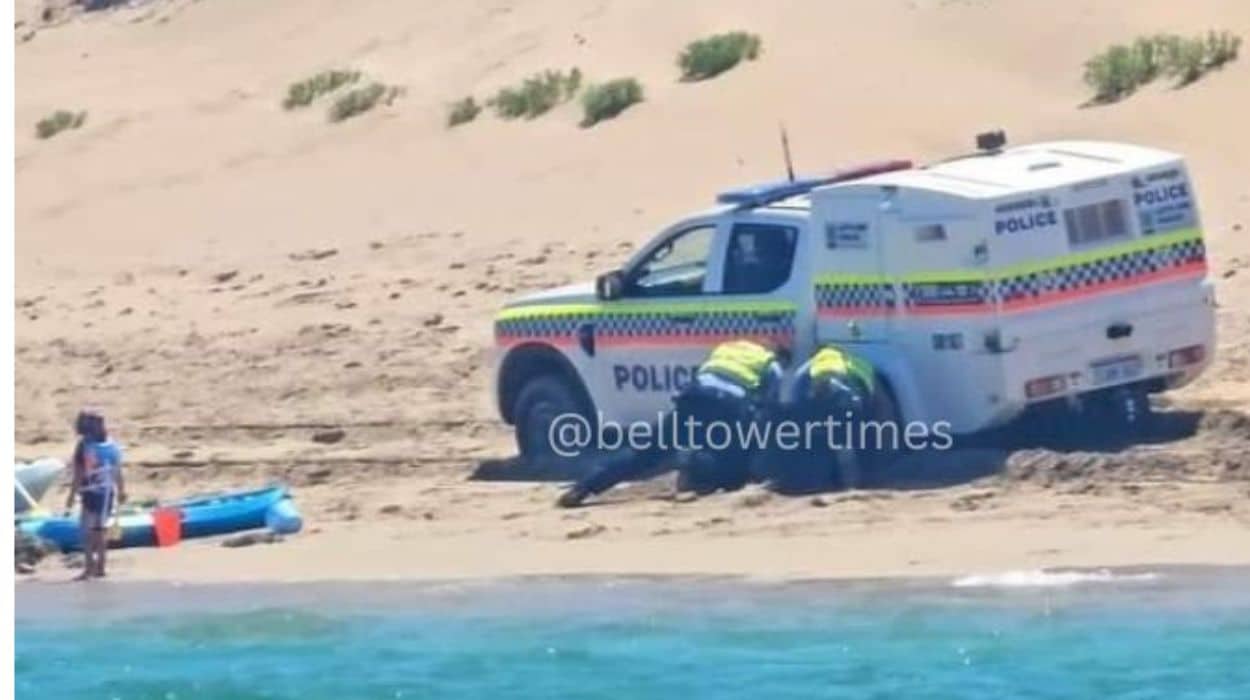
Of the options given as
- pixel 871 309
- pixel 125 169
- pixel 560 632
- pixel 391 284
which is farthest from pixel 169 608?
pixel 125 169

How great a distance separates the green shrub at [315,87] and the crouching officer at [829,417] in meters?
14.7

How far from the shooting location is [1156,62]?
2961cm

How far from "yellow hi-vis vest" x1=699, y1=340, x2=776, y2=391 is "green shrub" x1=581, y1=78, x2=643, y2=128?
10.9m

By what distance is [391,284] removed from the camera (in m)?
27.7

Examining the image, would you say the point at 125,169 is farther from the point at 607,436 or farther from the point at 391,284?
the point at 607,436

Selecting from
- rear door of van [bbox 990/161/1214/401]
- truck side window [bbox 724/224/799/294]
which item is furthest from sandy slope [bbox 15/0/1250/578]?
truck side window [bbox 724/224/799/294]

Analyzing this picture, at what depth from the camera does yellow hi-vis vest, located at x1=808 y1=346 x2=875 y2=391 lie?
20.5 meters

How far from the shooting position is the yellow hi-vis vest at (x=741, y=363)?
20672 millimetres

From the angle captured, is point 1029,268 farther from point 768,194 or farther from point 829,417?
point 768,194

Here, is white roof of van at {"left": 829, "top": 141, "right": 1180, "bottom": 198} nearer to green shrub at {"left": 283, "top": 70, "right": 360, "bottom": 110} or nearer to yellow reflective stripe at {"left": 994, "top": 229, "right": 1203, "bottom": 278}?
yellow reflective stripe at {"left": 994, "top": 229, "right": 1203, "bottom": 278}

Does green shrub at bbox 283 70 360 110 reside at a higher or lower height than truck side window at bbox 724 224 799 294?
higher

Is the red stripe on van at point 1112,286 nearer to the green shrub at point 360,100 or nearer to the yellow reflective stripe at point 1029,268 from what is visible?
the yellow reflective stripe at point 1029,268

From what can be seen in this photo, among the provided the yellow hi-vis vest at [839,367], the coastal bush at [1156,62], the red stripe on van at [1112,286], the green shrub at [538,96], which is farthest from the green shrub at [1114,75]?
the yellow hi-vis vest at [839,367]

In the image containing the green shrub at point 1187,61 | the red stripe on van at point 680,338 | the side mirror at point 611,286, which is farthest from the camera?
the green shrub at point 1187,61
